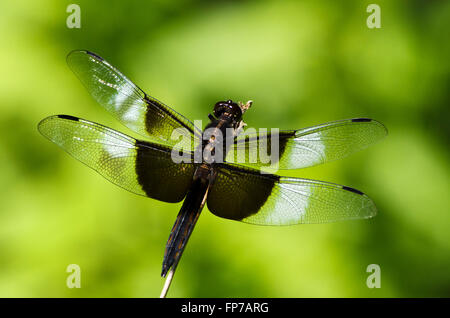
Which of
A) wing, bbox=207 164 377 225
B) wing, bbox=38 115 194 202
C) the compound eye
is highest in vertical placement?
the compound eye

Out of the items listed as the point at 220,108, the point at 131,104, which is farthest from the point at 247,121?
the point at 131,104

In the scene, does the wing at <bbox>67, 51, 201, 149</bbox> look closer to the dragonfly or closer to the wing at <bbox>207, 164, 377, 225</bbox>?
the dragonfly

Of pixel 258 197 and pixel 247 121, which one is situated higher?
pixel 247 121

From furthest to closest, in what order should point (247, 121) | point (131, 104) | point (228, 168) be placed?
1. point (247, 121)
2. point (131, 104)
3. point (228, 168)

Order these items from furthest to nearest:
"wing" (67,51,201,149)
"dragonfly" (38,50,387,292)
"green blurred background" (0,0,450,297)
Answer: "green blurred background" (0,0,450,297), "wing" (67,51,201,149), "dragonfly" (38,50,387,292)

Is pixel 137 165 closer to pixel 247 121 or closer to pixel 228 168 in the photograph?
pixel 228 168

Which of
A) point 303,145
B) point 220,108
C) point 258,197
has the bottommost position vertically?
point 258,197

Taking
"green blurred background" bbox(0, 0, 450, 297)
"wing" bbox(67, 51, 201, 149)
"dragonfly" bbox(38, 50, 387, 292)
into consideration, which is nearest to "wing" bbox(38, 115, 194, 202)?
"dragonfly" bbox(38, 50, 387, 292)

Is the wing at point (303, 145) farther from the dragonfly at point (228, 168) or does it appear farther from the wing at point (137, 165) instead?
the wing at point (137, 165)

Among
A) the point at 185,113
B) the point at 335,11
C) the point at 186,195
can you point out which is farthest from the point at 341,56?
the point at 186,195
